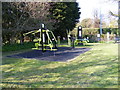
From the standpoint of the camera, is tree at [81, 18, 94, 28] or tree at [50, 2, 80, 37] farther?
tree at [81, 18, 94, 28]

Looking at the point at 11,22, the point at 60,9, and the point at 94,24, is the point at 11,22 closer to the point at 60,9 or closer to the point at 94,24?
the point at 60,9

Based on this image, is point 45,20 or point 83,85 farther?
point 45,20

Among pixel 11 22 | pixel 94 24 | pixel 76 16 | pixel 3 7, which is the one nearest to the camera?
pixel 3 7

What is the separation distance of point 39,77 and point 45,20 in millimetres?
10460

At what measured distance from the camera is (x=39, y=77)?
12.5 feet

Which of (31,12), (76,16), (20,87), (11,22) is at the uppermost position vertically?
(76,16)

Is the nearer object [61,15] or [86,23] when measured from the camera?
[61,15]

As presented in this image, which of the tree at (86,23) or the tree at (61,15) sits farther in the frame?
the tree at (86,23)

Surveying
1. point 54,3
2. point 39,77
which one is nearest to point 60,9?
point 54,3

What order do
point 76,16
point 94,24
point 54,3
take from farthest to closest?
point 94,24
point 76,16
point 54,3

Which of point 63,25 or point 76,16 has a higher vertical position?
point 76,16

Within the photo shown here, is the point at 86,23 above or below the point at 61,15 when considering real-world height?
above

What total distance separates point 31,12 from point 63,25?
25.1 feet

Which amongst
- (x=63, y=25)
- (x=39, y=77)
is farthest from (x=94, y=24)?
(x=39, y=77)
